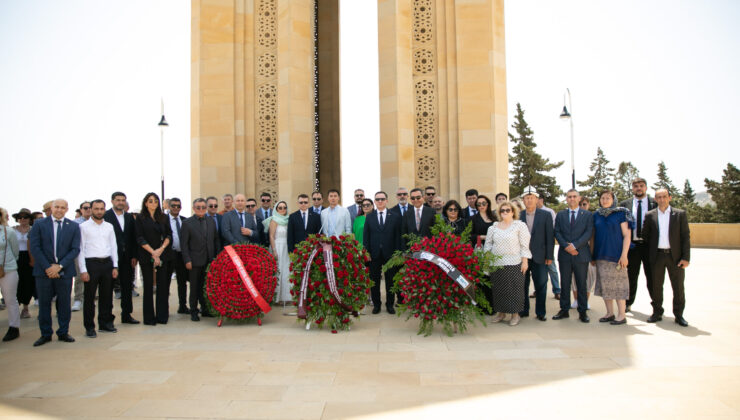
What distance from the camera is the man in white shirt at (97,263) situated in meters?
7.32

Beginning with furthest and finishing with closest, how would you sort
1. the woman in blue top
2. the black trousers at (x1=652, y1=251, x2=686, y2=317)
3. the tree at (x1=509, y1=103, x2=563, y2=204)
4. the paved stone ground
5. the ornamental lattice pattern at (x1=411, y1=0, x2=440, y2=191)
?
the tree at (x1=509, y1=103, x2=563, y2=204) < the ornamental lattice pattern at (x1=411, y1=0, x2=440, y2=191) < the woman in blue top < the black trousers at (x1=652, y1=251, x2=686, y2=317) < the paved stone ground

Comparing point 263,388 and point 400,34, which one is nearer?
point 263,388

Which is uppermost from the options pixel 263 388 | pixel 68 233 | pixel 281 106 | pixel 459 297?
pixel 281 106

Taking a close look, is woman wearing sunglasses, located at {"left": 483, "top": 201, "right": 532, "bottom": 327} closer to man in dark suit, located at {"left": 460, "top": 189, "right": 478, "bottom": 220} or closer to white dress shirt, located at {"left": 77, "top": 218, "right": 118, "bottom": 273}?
man in dark suit, located at {"left": 460, "top": 189, "right": 478, "bottom": 220}

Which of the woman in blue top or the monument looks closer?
the woman in blue top

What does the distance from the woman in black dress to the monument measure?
488cm

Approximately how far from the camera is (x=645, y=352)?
5965mm

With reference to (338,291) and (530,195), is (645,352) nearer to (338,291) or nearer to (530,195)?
(530,195)

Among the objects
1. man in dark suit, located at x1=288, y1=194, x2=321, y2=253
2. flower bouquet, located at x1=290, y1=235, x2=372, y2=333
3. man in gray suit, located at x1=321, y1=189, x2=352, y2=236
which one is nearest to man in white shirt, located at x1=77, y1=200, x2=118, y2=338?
flower bouquet, located at x1=290, y1=235, x2=372, y2=333

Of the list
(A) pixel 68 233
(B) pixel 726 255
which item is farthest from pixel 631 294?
(B) pixel 726 255

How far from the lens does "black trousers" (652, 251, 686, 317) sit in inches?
294

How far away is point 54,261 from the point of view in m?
6.98

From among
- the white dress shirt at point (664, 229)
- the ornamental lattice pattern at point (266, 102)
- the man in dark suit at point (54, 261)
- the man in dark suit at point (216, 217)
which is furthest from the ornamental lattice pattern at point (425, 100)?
the man in dark suit at point (54, 261)

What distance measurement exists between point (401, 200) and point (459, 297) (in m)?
2.77
